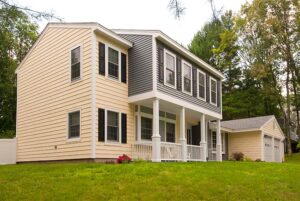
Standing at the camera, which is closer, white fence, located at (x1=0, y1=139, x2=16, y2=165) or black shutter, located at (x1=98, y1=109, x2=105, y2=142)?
black shutter, located at (x1=98, y1=109, x2=105, y2=142)

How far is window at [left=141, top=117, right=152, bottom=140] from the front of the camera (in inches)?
748

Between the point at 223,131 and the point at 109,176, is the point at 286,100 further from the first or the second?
the point at 109,176

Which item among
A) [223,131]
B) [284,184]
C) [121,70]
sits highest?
[121,70]

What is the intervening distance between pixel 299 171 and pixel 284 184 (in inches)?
142

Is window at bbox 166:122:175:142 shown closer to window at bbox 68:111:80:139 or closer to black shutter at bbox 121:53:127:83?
black shutter at bbox 121:53:127:83

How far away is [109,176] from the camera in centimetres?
Result: 1148

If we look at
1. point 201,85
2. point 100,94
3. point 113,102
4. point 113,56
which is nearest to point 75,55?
point 113,56

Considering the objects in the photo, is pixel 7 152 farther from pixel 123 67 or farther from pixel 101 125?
pixel 123 67

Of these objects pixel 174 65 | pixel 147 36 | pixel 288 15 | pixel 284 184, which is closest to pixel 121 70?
pixel 147 36

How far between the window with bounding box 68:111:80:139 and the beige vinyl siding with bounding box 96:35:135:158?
1.23 m

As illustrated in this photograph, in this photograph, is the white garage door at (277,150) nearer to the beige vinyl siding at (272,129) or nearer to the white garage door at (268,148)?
the beige vinyl siding at (272,129)

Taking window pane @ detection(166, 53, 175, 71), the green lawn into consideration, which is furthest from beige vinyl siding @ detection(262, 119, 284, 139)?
the green lawn

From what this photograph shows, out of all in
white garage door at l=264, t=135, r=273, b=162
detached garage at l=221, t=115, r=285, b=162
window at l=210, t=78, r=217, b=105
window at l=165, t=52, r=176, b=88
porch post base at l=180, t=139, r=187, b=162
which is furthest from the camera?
white garage door at l=264, t=135, r=273, b=162

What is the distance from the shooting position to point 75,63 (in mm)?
17156
